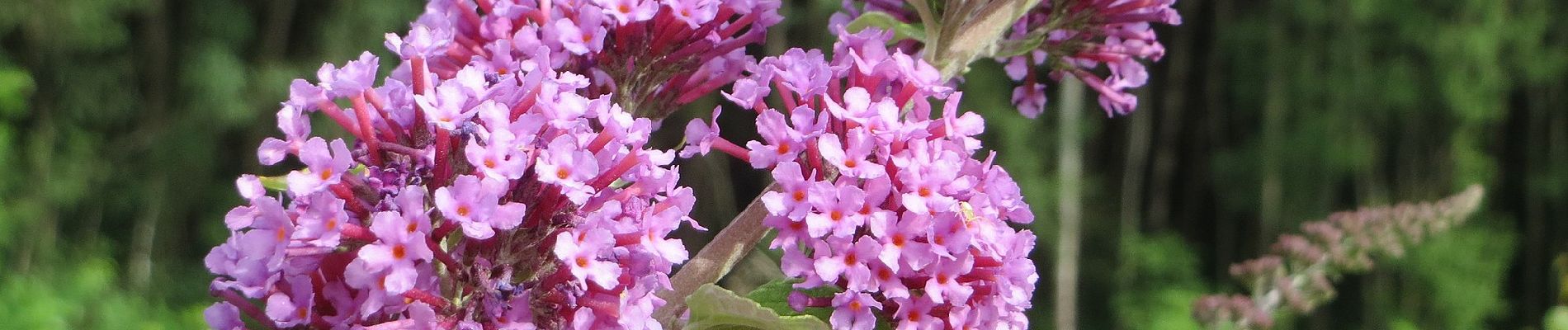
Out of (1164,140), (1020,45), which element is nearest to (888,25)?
(1020,45)

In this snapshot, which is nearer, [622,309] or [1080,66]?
[622,309]

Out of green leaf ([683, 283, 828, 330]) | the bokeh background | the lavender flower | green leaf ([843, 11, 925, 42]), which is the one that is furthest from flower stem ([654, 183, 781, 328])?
the bokeh background

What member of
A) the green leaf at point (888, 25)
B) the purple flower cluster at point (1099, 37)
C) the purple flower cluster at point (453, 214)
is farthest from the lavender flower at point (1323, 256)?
the purple flower cluster at point (453, 214)

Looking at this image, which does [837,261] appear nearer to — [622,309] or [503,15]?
[622,309]

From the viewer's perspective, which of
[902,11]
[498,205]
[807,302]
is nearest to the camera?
[498,205]

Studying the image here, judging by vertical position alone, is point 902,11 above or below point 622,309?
above

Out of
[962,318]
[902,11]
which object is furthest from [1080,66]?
[962,318]
